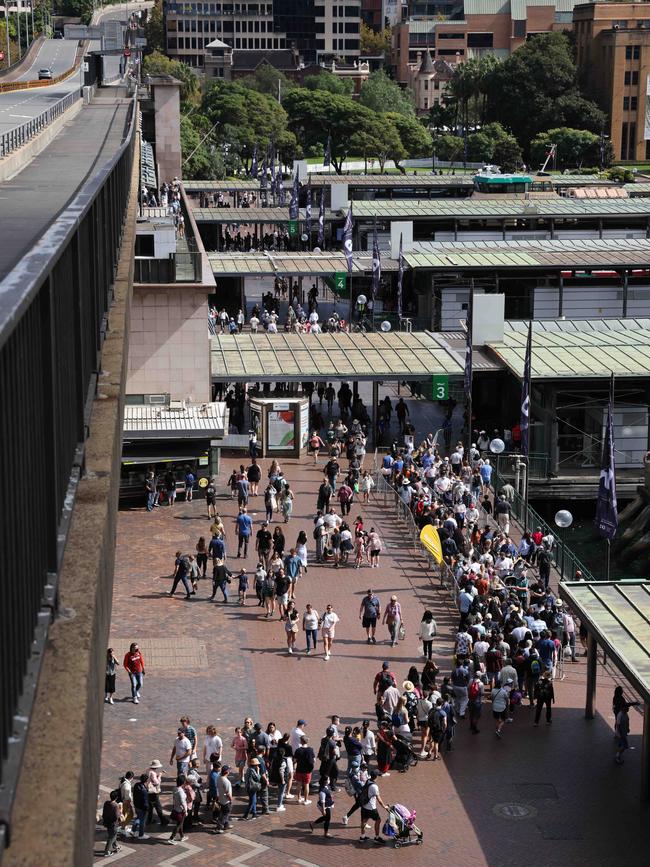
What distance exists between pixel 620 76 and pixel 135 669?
5127 inches

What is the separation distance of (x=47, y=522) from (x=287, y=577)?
23.3m

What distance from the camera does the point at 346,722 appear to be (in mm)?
23125

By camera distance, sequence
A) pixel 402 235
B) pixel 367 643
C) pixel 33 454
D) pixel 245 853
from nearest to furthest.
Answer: pixel 33 454
pixel 245 853
pixel 367 643
pixel 402 235

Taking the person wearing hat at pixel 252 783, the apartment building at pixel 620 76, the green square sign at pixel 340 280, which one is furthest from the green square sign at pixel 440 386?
the apartment building at pixel 620 76

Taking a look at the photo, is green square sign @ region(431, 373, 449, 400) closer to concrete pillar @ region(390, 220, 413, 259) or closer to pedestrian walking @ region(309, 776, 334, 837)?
concrete pillar @ region(390, 220, 413, 259)

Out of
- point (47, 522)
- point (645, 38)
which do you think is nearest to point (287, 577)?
point (47, 522)

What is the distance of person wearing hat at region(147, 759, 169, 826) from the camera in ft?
63.5

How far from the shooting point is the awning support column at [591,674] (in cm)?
2334

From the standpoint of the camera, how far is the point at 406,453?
130 feet

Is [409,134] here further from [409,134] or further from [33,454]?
[33,454]

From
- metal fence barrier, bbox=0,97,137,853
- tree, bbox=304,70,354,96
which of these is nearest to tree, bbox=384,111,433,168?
tree, bbox=304,70,354,96

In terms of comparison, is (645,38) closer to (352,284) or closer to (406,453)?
(352,284)

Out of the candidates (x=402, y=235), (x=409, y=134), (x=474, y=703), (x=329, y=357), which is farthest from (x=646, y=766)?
(x=409, y=134)

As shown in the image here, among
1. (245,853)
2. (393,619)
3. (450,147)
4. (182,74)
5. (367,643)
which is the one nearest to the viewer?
(245,853)
